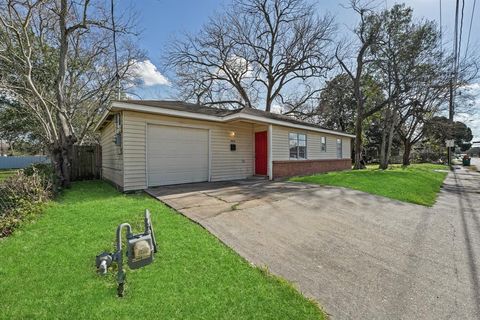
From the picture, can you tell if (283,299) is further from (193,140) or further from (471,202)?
(471,202)

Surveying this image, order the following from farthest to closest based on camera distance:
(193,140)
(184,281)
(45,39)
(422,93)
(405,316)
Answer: (422,93), (45,39), (193,140), (184,281), (405,316)

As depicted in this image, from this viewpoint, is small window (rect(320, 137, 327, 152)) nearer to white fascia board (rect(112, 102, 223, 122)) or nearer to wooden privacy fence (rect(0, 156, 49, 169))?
white fascia board (rect(112, 102, 223, 122))

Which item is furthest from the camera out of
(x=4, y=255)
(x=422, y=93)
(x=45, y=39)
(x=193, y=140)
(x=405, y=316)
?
(x=422, y=93)

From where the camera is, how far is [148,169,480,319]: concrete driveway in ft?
8.00

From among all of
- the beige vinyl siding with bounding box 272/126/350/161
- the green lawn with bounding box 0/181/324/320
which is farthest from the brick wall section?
the green lawn with bounding box 0/181/324/320

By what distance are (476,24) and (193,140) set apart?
15965 mm

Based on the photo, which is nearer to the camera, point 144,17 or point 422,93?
point 144,17

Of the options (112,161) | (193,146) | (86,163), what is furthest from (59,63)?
(193,146)

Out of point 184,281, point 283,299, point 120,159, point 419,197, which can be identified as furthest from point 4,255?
point 419,197

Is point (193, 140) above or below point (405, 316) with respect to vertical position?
above

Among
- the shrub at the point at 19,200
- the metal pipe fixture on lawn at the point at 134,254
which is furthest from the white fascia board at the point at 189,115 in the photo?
the metal pipe fixture on lawn at the point at 134,254

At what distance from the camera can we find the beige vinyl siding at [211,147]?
7.33 meters

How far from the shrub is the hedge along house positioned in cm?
214

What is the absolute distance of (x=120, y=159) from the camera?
25.3 feet
